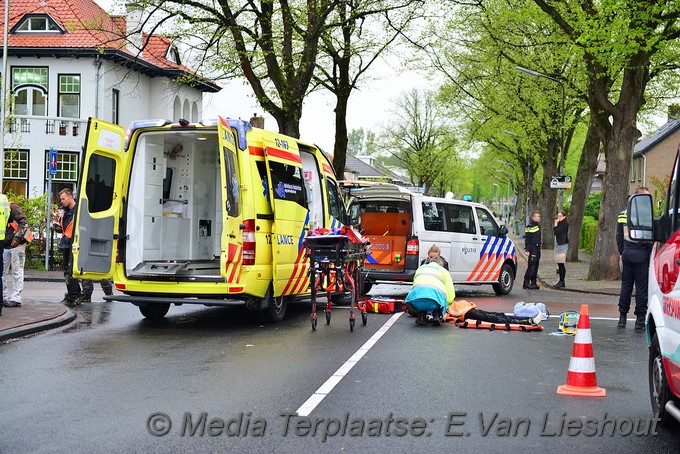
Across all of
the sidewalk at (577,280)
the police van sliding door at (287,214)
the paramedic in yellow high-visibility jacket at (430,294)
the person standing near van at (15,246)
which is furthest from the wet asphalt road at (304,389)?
the sidewalk at (577,280)

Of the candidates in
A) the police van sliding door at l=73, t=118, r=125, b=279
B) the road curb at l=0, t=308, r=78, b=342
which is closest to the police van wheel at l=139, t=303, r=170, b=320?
the road curb at l=0, t=308, r=78, b=342

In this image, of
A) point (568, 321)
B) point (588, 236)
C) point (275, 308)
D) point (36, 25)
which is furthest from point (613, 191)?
point (36, 25)

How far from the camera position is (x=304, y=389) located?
829 centimetres

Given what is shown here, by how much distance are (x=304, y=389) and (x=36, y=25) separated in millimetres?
37256

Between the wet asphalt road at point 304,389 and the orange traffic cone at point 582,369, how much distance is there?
162 millimetres

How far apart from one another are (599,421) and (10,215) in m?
10.6

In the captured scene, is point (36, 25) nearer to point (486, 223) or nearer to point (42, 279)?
point (42, 279)

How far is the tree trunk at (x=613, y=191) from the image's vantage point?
2400 cm

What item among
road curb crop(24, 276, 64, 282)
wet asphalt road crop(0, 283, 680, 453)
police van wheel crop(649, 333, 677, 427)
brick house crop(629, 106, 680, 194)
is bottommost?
wet asphalt road crop(0, 283, 680, 453)

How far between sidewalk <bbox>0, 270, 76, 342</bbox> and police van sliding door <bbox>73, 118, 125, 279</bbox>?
2.67ft

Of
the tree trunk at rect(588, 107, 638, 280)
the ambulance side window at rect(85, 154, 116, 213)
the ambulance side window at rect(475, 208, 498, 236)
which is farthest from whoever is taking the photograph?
the tree trunk at rect(588, 107, 638, 280)

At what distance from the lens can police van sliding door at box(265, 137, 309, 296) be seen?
43.9 feet

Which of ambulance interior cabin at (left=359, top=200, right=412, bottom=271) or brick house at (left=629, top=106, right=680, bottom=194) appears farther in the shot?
brick house at (left=629, top=106, right=680, bottom=194)

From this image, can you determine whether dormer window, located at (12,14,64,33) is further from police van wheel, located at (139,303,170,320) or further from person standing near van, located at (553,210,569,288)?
police van wheel, located at (139,303,170,320)
